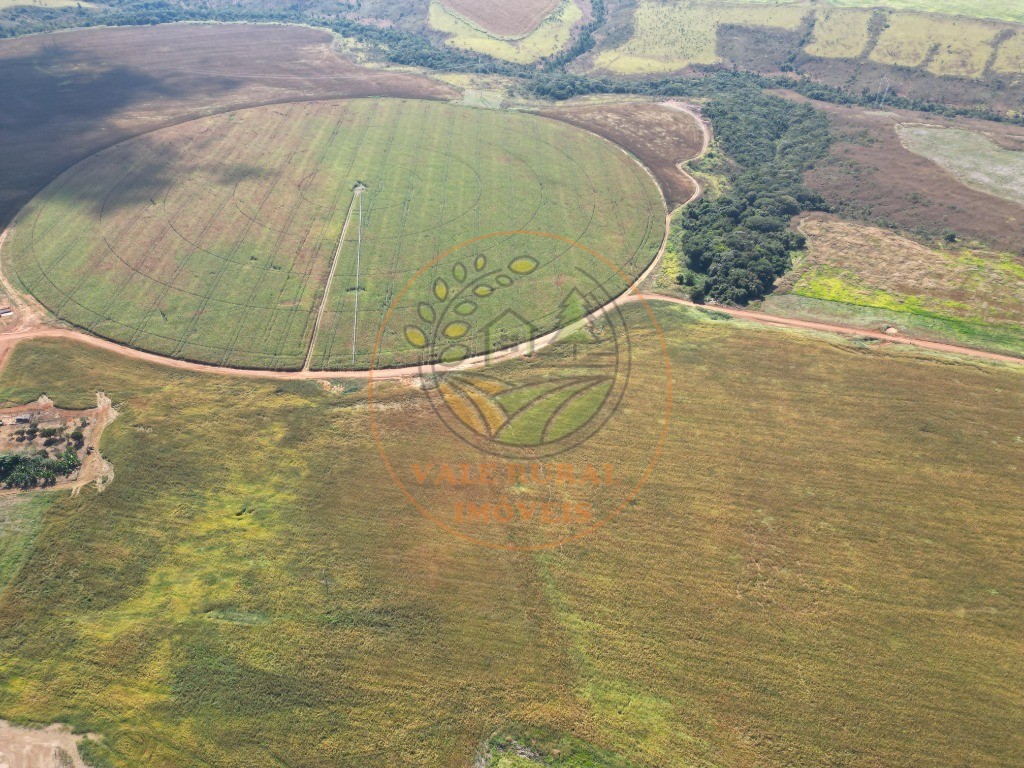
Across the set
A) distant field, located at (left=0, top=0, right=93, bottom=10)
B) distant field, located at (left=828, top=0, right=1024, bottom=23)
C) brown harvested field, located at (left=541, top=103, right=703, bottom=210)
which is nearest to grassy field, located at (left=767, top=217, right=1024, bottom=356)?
brown harvested field, located at (left=541, top=103, right=703, bottom=210)

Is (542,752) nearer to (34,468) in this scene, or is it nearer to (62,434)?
(34,468)

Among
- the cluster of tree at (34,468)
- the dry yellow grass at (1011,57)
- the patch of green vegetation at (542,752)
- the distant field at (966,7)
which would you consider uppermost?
the distant field at (966,7)

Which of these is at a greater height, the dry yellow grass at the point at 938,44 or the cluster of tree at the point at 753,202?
the dry yellow grass at the point at 938,44

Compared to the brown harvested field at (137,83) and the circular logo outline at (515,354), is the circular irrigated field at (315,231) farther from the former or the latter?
the brown harvested field at (137,83)

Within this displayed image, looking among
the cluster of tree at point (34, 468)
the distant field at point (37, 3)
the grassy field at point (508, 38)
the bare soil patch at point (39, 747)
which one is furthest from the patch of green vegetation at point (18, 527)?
the distant field at point (37, 3)

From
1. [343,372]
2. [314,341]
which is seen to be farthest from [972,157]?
[314,341]

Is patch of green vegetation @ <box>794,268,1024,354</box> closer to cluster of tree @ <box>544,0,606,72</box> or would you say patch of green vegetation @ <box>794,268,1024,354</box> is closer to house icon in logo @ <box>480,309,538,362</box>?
house icon in logo @ <box>480,309,538,362</box>
